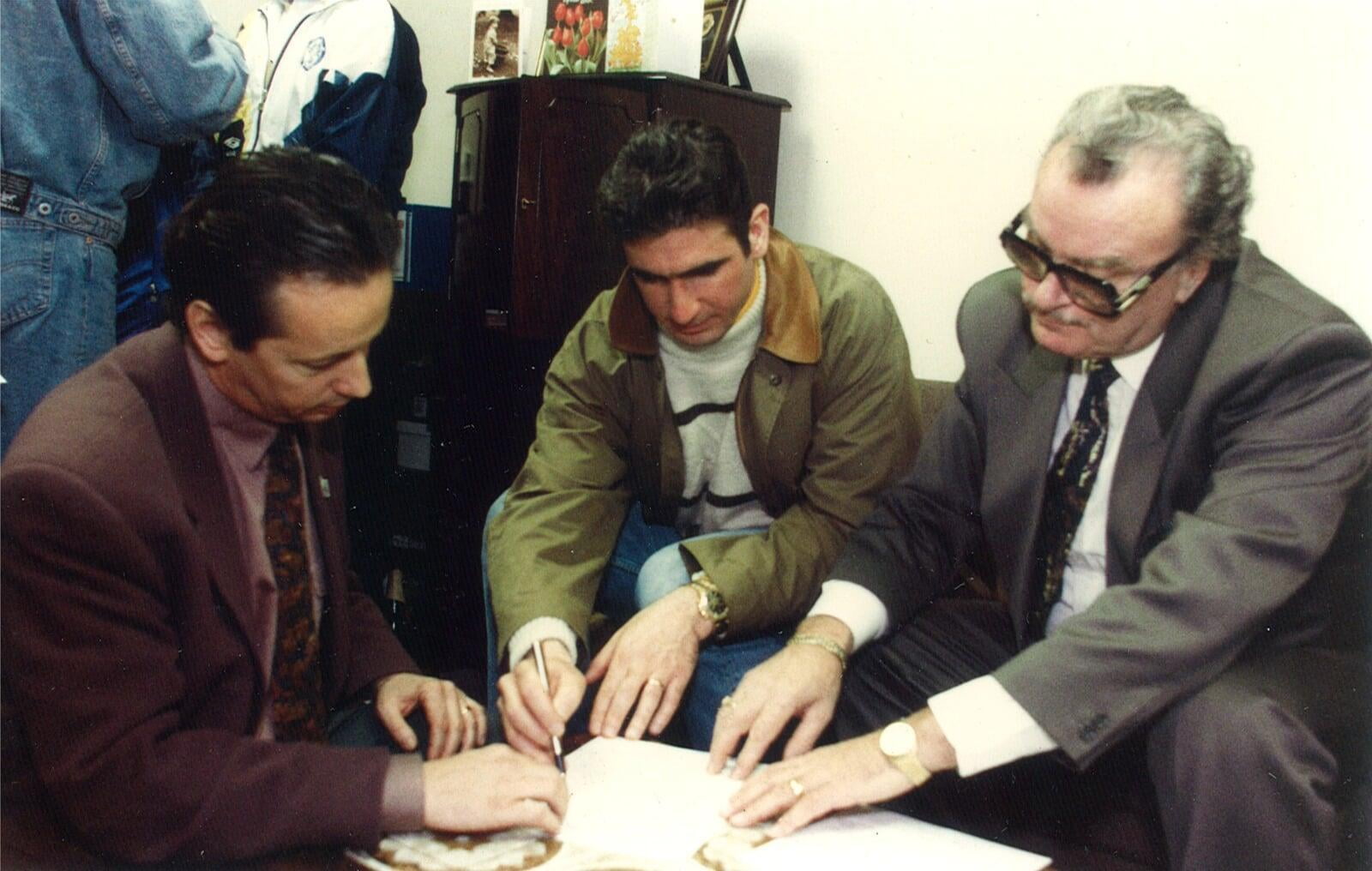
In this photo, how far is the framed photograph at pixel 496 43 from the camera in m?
2.67

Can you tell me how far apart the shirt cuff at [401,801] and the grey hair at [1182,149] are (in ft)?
3.14

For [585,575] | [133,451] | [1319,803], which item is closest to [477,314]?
[585,575]

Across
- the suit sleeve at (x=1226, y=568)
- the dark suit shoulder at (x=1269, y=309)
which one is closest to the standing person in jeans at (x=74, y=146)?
the suit sleeve at (x=1226, y=568)

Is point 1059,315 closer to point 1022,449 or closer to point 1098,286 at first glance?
point 1098,286

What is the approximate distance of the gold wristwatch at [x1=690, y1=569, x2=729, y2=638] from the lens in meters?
1.54

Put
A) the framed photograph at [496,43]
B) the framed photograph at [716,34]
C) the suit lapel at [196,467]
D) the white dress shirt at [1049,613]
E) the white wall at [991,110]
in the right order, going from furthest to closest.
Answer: the framed photograph at [496,43] → the framed photograph at [716,34] → the white wall at [991,110] → the white dress shirt at [1049,613] → the suit lapel at [196,467]

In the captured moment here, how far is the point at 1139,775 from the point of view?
133 cm

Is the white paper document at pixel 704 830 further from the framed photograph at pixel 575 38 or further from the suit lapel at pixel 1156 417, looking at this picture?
the framed photograph at pixel 575 38

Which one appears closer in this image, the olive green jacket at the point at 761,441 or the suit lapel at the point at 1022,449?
the suit lapel at the point at 1022,449

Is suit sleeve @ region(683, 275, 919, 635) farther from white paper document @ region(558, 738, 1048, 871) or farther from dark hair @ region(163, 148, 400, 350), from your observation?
dark hair @ region(163, 148, 400, 350)

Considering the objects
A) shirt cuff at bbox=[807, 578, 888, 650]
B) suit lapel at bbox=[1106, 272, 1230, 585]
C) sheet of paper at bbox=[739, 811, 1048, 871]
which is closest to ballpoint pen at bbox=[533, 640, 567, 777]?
sheet of paper at bbox=[739, 811, 1048, 871]

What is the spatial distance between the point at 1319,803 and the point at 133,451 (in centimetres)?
115

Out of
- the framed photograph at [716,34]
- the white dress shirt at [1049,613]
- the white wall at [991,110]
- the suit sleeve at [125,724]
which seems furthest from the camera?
the framed photograph at [716,34]

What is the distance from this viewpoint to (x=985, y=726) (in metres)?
1.15
